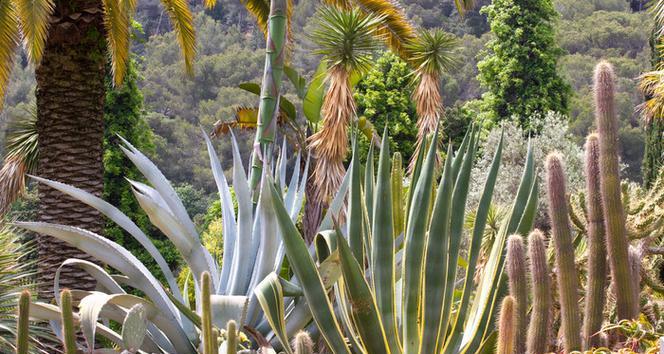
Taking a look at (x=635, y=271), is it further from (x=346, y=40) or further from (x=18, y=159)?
(x=18, y=159)

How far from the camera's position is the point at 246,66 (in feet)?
180

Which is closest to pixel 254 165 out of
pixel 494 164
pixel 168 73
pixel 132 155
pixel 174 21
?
pixel 132 155

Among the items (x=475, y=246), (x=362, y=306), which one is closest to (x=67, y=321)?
(x=362, y=306)

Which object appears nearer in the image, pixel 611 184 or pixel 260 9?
pixel 611 184

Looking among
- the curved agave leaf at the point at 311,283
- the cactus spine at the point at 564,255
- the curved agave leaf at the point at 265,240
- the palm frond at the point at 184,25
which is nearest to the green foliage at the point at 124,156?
the palm frond at the point at 184,25

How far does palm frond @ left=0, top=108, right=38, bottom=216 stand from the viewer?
15.5 metres

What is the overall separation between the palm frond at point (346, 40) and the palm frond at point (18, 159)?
468 cm

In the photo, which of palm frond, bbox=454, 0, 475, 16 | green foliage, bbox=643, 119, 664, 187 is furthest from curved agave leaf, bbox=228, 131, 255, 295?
green foliage, bbox=643, 119, 664, 187

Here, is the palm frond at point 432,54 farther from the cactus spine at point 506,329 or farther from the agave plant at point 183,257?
the cactus spine at point 506,329

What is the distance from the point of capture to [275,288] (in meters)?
4.78

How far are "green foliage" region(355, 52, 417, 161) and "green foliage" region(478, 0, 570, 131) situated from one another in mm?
3269

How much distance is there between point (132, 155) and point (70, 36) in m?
3.72

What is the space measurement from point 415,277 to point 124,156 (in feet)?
62.7

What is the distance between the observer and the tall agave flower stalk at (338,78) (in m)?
13.6
